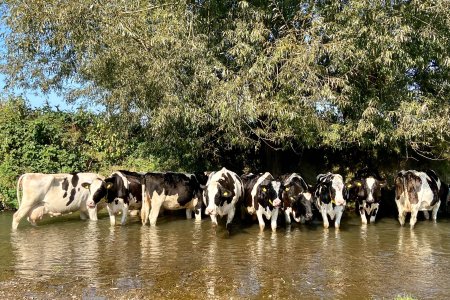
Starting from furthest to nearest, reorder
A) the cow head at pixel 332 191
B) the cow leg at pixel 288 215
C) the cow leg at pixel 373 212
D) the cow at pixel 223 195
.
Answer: the cow leg at pixel 373 212 → the cow leg at pixel 288 215 → the cow head at pixel 332 191 → the cow at pixel 223 195

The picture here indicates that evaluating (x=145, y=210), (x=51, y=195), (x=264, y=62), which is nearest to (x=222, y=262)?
(x=145, y=210)

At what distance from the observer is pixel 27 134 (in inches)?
666

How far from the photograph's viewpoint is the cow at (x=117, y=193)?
12906mm

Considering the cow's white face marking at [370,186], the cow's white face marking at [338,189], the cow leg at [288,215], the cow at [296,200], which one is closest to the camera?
the cow's white face marking at [338,189]

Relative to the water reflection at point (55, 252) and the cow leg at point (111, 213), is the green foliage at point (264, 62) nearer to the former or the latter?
the cow leg at point (111, 213)

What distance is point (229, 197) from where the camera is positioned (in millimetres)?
11773

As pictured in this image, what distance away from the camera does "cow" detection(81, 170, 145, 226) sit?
1291cm

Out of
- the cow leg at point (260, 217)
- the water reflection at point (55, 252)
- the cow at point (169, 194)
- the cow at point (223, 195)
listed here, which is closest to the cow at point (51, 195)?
the water reflection at point (55, 252)

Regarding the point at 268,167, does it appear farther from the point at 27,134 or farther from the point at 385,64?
the point at 27,134

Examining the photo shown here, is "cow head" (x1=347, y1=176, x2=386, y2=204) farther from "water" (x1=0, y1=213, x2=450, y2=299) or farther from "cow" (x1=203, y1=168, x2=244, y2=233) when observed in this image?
"cow" (x1=203, y1=168, x2=244, y2=233)

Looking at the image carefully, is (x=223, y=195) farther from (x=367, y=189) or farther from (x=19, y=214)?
(x=19, y=214)

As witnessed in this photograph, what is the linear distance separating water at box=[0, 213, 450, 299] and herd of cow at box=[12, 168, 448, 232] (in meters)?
0.51

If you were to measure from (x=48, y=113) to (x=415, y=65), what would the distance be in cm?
1316

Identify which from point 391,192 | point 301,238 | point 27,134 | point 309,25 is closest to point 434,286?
point 301,238
